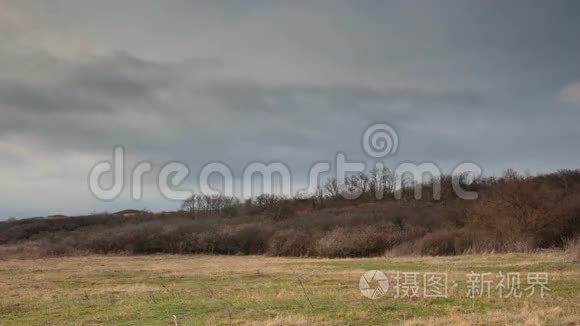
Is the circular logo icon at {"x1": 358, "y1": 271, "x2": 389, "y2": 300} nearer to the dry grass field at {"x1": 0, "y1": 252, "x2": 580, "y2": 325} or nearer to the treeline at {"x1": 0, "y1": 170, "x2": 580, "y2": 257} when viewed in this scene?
the dry grass field at {"x1": 0, "y1": 252, "x2": 580, "y2": 325}

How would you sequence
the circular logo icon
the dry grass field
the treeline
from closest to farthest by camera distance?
1. the dry grass field
2. the circular logo icon
3. the treeline

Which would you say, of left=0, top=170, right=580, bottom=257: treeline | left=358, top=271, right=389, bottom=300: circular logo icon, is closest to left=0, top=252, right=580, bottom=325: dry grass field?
left=358, top=271, right=389, bottom=300: circular logo icon

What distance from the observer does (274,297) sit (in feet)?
68.6

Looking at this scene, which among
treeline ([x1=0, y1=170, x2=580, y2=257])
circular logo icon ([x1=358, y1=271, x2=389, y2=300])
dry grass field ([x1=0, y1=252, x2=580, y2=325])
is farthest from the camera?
treeline ([x1=0, y1=170, x2=580, y2=257])

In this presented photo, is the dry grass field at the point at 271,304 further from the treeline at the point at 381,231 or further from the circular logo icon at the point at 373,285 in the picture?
the treeline at the point at 381,231

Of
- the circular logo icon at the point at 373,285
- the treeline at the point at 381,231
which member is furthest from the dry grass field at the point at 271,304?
the treeline at the point at 381,231

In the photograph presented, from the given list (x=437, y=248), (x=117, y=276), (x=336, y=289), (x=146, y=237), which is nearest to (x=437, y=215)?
(x=437, y=248)

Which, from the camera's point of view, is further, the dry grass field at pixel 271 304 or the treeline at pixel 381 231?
the treeline at pixel 381 231

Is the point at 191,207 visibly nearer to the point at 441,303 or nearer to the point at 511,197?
the point at 511,197

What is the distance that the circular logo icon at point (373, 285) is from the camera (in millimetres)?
20612

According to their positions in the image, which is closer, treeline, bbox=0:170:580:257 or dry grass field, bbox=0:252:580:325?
dry grass field, bbox=0:252:580:325

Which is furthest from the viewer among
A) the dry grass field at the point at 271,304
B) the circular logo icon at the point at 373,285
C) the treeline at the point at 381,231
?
the treeline at the point at 381,231

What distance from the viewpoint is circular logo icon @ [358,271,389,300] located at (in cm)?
2061

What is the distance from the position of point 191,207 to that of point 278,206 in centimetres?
3707
